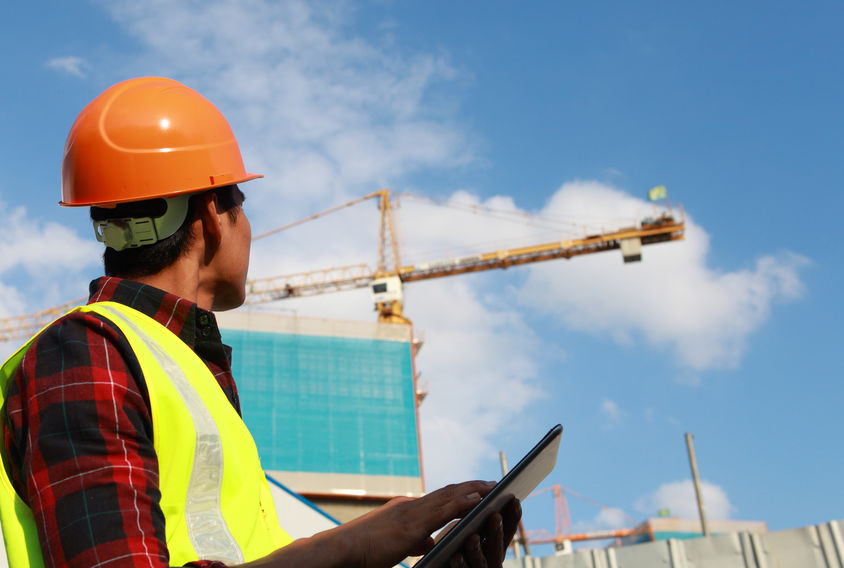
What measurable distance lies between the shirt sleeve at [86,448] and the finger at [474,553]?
1.32ft

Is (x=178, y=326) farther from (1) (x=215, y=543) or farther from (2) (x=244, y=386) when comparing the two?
(2) (x=244, y=386)

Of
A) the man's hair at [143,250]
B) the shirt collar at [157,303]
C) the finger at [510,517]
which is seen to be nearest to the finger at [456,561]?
the finger at [510,517]

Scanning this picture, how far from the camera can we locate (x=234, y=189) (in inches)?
73.1

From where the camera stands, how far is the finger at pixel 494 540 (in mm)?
1326

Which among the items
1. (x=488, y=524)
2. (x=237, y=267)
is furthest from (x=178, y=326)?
(x=488, y=524)

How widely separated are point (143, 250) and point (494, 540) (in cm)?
93

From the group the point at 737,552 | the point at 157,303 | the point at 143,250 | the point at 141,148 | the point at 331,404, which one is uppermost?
the point at 331,404

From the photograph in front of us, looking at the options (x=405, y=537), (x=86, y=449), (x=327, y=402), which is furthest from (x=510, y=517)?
(x=327, y=402)

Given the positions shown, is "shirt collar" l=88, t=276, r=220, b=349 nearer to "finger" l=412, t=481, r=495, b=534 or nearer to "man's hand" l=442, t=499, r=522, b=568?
"finger" l=412, t=481, r=495, b=534

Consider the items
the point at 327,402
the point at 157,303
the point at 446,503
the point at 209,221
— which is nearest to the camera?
the point at 446,503

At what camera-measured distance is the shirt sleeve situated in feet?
3.74

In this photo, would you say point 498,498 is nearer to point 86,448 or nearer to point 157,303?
point 86,448

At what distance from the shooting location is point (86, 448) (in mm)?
1183

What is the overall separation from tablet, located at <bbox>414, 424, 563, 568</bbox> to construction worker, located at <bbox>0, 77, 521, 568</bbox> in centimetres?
4
